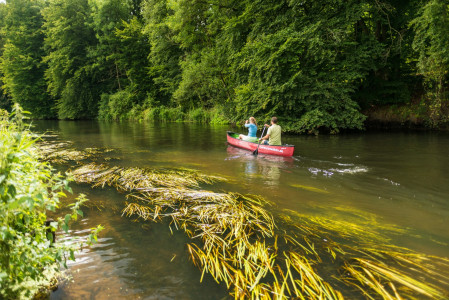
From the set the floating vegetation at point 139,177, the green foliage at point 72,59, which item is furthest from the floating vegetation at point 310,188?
the green foliage at point 72,59

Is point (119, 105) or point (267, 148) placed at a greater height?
point (119, 105)

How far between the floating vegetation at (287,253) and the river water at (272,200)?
0.22 meters

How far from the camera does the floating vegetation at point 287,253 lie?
2.63 m

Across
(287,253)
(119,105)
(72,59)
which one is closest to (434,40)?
Answer: (287,253)

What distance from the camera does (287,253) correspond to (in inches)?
129

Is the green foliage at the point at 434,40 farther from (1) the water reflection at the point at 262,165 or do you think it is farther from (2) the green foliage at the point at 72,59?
(2) the green foliage at the point at 72,59

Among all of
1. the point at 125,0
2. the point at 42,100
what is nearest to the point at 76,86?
the point at 42,100

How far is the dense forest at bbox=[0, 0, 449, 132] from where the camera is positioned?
13.8 metres

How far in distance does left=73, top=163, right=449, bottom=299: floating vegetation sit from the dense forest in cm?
1065

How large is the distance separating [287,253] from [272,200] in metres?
1.94

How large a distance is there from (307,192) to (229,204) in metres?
1.96

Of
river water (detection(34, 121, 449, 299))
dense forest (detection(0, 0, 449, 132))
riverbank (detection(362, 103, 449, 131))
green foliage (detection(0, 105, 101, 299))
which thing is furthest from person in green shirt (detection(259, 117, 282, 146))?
riverbank (detection(362, 103, 449, 131))

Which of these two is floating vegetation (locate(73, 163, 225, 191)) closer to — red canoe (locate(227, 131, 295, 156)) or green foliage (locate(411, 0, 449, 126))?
red canoe (locate(227, 131, 295, 156))

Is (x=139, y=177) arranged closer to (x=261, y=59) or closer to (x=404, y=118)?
(x=261, y=59)
